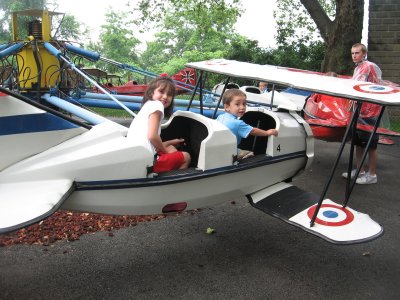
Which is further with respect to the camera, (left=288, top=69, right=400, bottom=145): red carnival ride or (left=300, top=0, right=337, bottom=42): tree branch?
(left=300, top=0, right=337, bottom=42): tree branch

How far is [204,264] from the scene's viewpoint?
Result: 3.52 m

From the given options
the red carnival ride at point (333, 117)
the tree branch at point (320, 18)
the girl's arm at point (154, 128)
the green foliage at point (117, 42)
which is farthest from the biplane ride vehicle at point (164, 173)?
the green foliage at point (117, 42)

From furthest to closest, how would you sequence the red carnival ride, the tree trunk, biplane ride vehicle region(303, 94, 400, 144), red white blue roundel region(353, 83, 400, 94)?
the tree trunk
biplane ride vehicle region(303, 94, 400, 144)
the red carnival ride
red white blue roundel region(353, 83, 400, 94)

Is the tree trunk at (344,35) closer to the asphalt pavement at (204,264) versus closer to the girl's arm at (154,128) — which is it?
the asphalt pavement at (204,264)

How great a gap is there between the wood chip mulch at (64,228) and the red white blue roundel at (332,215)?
184cm

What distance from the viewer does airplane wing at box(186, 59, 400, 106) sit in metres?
3.06

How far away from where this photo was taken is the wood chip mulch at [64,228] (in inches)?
153

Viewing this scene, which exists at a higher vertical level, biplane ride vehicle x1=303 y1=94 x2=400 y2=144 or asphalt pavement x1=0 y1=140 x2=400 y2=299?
biplane ride vehicle x1=303 y1=94 x2=400 y2=144

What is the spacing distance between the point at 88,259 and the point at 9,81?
5.03 m

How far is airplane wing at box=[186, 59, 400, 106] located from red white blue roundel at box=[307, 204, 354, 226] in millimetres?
966

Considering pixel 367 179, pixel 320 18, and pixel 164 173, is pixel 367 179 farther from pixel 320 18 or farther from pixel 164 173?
pixel 320 18

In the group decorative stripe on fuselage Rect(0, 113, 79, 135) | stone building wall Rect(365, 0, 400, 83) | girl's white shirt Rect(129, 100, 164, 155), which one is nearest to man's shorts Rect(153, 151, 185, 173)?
girl's white shirt Rect(129, 100, 164, 155)

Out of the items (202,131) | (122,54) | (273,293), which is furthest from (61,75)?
(122,54)

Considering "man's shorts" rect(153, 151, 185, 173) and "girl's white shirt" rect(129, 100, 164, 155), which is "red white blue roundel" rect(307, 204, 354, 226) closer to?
"man's shorts" rect(153, 151, 185, 173)
